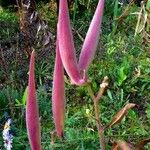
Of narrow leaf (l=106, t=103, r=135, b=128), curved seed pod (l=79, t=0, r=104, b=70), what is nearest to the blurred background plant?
narrow leaf (l=106, t=103, r=135, b=128)

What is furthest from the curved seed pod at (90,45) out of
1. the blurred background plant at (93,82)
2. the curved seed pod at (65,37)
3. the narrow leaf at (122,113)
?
the blurred background plant at (93,82)

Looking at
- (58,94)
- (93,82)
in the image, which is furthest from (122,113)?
(93,82)

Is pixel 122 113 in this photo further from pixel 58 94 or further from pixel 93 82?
pixel 93 82

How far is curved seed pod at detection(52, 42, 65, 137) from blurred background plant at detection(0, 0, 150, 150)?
136 centimetres

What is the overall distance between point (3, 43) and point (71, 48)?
277cm

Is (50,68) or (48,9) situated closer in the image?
(50,68)

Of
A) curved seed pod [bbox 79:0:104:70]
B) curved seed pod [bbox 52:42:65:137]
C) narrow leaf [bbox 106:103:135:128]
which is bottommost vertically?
narrow leaf [bbox 106:103:135:128]

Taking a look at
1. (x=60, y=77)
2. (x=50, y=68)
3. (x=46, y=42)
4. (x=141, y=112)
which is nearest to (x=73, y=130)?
(x=141, y=112)

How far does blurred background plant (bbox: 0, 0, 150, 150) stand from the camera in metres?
2.25

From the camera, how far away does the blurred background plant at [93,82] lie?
7.39 ft

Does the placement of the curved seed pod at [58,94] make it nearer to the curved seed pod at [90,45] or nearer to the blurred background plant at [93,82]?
the curved seed pod at [90,45]

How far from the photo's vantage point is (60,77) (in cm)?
60

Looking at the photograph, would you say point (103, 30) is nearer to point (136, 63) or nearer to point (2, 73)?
point (136, 63)

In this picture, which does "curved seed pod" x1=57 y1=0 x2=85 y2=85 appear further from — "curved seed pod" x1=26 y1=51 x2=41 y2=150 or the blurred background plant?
the blurred background plant
